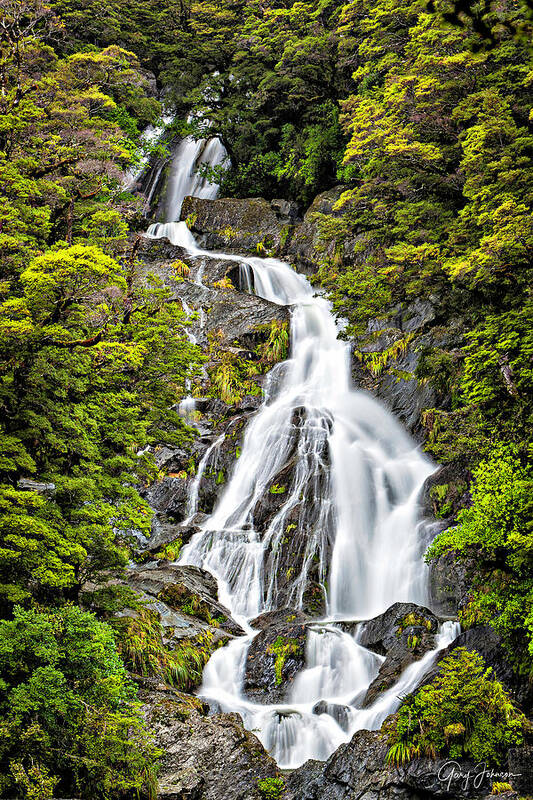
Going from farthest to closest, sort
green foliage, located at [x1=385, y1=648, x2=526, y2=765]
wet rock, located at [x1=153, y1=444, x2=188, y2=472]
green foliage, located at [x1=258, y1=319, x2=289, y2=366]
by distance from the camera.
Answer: green foliage, located at [x1=258, y1=319, x2=289, y2=366] → wet rock, located at [x1=153, y1=444, x2=188, y2=472] → green foliage, located at [x1=385, y1=648, x2=526, y2=765]

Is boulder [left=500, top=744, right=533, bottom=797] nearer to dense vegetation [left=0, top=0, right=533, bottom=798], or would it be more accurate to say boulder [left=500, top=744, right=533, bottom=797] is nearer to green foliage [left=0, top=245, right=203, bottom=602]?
dense vegetation [left=0, top=0, right=533, bottom=798]

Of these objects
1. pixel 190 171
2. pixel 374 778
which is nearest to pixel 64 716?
pixel 374 778

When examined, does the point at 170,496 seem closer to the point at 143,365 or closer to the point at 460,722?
the point at 143,365

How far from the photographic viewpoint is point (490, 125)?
11352 millimetres

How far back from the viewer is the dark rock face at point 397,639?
957cm

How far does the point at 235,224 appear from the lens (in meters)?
28.0

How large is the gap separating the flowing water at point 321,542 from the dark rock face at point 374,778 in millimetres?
1478

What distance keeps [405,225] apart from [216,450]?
849 centimetres

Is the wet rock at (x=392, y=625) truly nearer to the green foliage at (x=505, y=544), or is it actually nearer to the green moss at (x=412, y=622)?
the green moss at (x=412, y=622)

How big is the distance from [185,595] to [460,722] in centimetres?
672

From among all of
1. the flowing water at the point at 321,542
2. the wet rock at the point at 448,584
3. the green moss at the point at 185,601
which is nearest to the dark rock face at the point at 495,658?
the flowing water at the point at 321,542

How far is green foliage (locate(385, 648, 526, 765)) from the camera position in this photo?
664 cm

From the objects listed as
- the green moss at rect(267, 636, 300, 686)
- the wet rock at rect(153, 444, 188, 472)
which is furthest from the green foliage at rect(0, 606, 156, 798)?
the wet rock at rect(153, 444, 188, 472)

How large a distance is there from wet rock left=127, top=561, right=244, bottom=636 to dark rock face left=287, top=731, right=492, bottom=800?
4324 mm
